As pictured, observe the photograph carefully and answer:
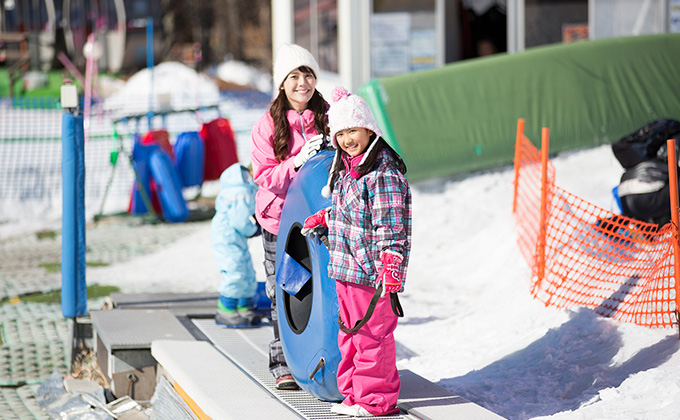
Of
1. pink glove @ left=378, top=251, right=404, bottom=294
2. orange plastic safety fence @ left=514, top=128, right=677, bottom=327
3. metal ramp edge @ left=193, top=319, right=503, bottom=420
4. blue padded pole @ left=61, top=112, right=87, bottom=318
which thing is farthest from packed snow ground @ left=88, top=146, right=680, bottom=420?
blue padded pole @ left=61, top=112, right=87, bottom=318

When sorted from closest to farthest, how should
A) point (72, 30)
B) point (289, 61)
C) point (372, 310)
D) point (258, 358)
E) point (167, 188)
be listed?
1. point (372, 310)
2. point (289, 61)
3. point (258, 358)
4. point (167, 188)
5. point (72, 30)

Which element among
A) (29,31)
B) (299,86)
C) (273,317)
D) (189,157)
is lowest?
(273,317)

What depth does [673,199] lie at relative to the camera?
513 centimetres

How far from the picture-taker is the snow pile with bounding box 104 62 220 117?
22.3m

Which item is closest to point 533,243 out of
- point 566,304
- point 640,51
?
point 566,304

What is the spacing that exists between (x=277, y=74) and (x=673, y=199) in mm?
2256

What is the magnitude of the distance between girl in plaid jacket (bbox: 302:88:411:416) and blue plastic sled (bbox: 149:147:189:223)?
8.26 m

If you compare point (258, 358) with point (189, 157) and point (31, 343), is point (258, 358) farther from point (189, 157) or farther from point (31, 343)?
point (189, 157)

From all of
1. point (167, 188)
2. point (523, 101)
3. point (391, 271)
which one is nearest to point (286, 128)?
point (391, 271)

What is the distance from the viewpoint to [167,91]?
78.5 ft

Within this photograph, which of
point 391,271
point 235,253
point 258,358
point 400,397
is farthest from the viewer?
point 235,253

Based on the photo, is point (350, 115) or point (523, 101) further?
point (523, 101)

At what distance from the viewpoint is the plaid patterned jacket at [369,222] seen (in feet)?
12.8

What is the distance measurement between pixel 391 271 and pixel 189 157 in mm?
9169
